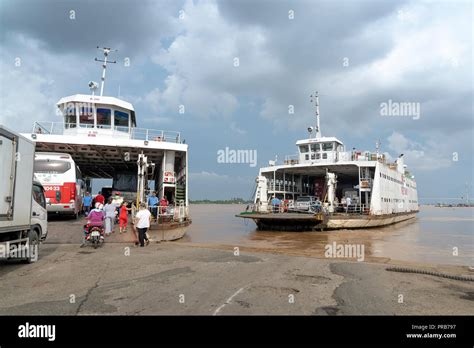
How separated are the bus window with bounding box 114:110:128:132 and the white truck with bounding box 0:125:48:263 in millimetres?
10406

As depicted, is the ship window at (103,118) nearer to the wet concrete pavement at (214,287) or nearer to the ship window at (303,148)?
the wet concrete pavement at (214,287)

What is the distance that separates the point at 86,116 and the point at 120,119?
1.71 m

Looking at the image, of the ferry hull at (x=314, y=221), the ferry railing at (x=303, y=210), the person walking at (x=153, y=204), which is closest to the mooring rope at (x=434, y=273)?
the person walking at (x=153, y=204)

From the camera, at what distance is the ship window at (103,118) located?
17844mm

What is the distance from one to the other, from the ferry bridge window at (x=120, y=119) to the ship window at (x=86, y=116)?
1194 mm

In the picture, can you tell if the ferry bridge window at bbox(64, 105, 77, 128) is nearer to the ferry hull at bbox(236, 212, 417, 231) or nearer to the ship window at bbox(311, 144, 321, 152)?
the ferry hull at bbox(236, 212, 417, 231)

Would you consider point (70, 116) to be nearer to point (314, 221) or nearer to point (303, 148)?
point (314, 221)

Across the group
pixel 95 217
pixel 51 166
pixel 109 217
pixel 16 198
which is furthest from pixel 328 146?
pixel 16 198

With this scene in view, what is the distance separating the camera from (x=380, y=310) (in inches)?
190

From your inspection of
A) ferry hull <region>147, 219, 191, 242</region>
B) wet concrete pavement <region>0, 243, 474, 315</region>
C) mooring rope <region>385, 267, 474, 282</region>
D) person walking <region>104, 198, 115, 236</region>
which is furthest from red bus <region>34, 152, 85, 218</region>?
mooring rope <region>385, 267, 474, 282</region>
